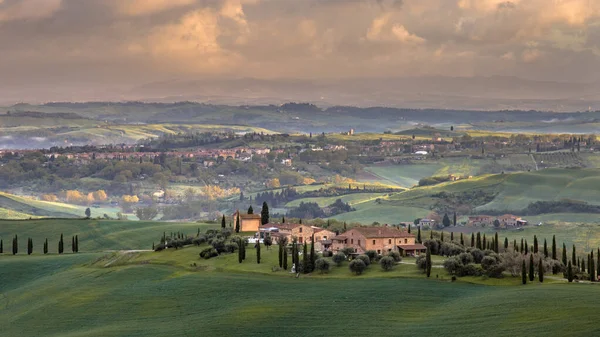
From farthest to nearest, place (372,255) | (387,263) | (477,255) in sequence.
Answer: (372,255) → (477,255) → (387,263)

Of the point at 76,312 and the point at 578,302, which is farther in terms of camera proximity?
the point at 76,312

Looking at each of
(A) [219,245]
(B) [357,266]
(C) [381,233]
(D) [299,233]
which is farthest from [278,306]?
(D) [299,233]

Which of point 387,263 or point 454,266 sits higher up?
point 454,266

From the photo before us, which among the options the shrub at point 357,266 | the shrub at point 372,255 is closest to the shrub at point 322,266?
the shrub at point 357,266

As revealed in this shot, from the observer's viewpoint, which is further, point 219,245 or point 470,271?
point 219,245

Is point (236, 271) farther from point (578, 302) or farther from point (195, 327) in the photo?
point (578, 302)

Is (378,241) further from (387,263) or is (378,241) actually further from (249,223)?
(249,223)

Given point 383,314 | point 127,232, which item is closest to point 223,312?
point 383,314
